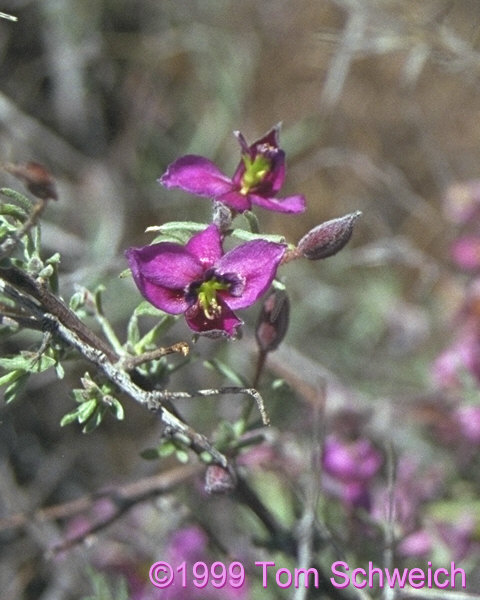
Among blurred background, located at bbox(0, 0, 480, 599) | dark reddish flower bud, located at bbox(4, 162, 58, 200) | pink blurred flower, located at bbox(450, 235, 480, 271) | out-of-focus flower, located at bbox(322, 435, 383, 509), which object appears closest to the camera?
dark reddish flower bud, located at bbox(4, 162, 58, 200)

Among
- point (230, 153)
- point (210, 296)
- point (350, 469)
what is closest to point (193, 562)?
point (350, 469)

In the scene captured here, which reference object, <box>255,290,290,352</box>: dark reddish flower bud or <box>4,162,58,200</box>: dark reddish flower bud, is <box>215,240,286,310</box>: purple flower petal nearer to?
<box>255,290,290,352</box>: dark reddish flower bud

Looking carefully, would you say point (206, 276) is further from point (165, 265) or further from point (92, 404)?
point (92, 404)

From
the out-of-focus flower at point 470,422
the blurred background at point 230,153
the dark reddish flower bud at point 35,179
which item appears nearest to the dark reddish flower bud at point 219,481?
the dark reddish flower bud at point 35,179

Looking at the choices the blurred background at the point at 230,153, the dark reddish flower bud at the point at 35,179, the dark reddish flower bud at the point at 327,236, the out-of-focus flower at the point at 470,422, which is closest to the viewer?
the dark reddish flower bud at the point at 35,179

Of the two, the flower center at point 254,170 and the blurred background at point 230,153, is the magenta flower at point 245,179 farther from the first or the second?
the blurred background at point 230,153

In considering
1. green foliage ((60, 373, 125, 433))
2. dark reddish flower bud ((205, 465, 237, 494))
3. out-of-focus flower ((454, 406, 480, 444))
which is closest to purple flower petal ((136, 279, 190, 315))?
green foliage ((60, 373, 125, 433))
